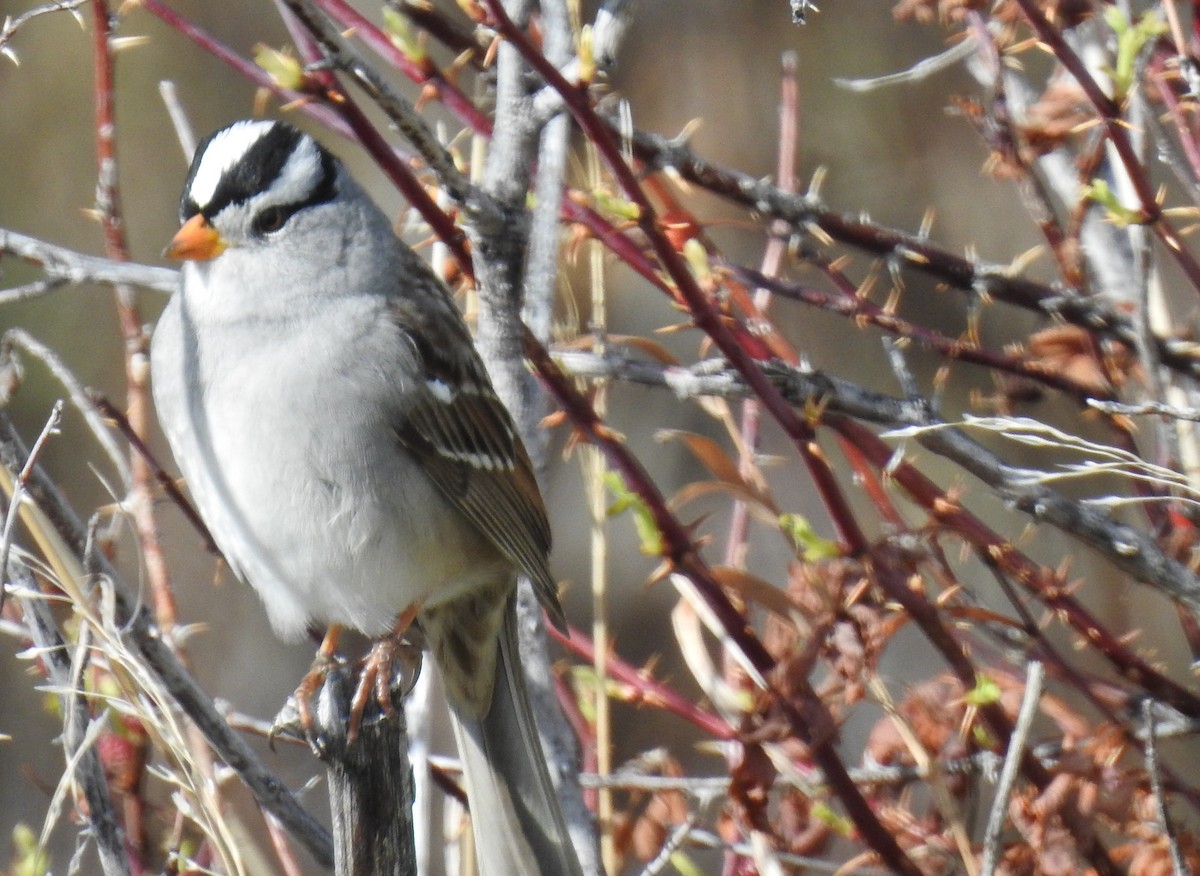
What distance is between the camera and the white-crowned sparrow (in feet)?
6.23

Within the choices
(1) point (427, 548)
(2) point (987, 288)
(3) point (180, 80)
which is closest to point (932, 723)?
(2) point (987, 288)

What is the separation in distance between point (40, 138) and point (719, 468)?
4.13m

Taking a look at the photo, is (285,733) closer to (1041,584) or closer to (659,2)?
(1041,584)

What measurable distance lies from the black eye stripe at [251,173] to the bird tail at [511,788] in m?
0.70

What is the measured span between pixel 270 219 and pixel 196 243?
13 cm

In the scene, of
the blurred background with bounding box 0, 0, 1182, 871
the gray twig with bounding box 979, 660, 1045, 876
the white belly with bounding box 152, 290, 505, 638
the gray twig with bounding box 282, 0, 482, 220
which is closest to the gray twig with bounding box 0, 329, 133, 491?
the white belly with bounding box 152, 290, 505, 638

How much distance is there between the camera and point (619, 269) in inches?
171

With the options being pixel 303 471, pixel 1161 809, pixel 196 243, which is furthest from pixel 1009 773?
pixel 196 243

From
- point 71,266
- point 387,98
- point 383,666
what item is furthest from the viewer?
point 383,666

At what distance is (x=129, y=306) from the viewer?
2047 mm

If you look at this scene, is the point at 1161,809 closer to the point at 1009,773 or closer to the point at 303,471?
the point at 1009,773

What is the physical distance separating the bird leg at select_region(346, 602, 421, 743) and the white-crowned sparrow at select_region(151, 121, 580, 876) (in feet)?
0.10

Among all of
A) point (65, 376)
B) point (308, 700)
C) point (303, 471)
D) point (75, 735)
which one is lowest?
point (308, 700)

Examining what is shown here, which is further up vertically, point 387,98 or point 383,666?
point 387,98
